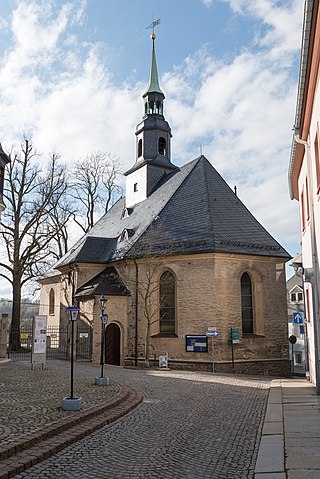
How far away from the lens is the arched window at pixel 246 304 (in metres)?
23.6

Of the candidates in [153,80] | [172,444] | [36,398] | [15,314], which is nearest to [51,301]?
[15,314]

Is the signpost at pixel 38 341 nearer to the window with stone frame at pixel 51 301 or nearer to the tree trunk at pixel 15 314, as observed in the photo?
the tree trunk at pixel 15 314

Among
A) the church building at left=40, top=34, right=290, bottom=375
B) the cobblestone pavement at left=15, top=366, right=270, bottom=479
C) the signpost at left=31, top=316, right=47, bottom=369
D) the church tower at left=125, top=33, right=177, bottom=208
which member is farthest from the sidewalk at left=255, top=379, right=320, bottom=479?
the church tower at left=125, top=33, right=177, bottom=208

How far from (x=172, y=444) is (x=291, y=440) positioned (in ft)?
6.17

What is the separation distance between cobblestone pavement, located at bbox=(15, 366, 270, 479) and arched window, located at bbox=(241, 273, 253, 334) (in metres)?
11.5

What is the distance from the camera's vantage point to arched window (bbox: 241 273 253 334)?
23.6m

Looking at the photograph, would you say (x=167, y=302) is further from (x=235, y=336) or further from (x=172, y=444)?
(x=172, y=444)

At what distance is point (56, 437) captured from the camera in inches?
297

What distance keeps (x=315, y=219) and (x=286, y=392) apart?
478 cm

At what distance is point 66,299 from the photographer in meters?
30.6

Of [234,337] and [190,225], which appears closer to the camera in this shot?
[234,337]

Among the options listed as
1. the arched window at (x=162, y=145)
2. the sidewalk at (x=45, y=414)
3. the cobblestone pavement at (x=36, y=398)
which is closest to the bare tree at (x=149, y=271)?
the cobblestone pavement at (x=36, y=398)

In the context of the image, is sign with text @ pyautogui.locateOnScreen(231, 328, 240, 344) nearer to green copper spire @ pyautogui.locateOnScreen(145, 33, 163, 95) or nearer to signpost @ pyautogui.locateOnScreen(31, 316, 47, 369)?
signpost @ pyautogui.locateOnScreen(31, 316, 47, 369)

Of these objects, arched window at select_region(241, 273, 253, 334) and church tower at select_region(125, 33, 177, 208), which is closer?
arched window at select_region(241, 273, 253, 334)
